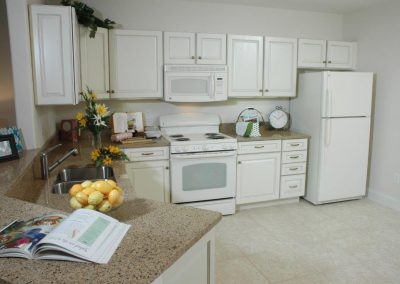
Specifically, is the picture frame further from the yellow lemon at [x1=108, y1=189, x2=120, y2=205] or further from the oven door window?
the oven door window

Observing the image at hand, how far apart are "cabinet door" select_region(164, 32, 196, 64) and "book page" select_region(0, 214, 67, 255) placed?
2571mm

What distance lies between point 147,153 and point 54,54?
125 cm

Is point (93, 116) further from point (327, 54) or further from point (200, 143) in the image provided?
point (327, 54)

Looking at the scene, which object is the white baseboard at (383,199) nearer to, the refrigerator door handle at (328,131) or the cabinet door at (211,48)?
the refrigerator door handle at (328,131)

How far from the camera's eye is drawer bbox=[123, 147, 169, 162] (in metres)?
3.11

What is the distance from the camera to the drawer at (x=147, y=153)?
311 cm

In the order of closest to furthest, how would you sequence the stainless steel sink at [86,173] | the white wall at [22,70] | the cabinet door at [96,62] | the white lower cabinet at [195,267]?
the white lower cabinet at [195,267], the white wall at [22,70], the stainless steel sink at [86,173], the cabinet door at [96,62]

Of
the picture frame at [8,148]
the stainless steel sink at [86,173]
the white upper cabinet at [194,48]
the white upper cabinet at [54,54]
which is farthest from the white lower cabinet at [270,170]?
the picture frame at [8,148]

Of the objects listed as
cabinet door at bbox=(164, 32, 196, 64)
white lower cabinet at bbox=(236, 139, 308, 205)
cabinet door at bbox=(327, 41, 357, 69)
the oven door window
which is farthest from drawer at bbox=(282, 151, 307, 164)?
cabinet door at bbox=(164, 32, 196, 64)

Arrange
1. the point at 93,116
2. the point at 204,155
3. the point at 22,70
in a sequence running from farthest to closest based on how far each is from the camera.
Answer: the point at 204,155
the point at 93,116
the point at 22,70

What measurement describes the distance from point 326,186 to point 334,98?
3.42ft

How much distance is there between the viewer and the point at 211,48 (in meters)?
3.52

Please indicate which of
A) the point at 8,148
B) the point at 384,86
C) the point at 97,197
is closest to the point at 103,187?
the point at 97,197

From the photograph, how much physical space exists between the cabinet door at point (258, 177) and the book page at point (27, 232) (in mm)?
2582
